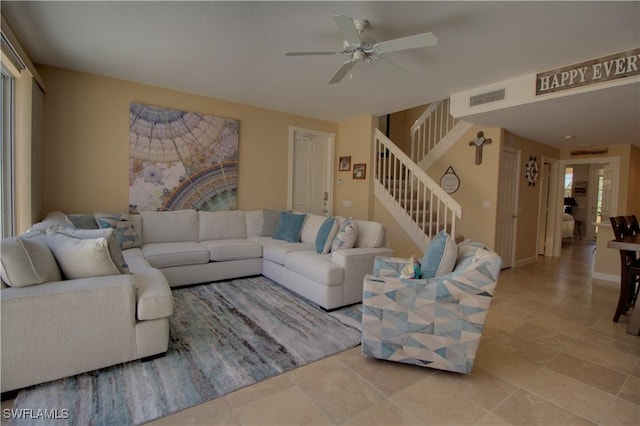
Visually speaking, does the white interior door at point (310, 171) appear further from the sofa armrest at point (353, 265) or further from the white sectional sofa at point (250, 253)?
the sofa armrest at point (353, 265)

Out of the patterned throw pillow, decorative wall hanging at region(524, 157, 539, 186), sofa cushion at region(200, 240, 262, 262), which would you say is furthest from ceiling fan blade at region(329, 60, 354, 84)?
decorative wall hanging at region(524, 157, 539, 186)

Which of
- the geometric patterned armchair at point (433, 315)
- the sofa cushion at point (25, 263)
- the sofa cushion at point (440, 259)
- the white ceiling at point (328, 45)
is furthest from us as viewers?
the white ceiling at point (328, 45)

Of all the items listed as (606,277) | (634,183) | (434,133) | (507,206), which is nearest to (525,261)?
(606,277)

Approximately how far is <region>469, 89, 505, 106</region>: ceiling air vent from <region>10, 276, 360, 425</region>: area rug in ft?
9.63

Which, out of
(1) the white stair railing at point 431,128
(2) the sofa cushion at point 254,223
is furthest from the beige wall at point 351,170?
(2) the sofa cushion at point 254,223

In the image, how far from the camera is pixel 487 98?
3830 mm

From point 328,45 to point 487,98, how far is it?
7.11ft

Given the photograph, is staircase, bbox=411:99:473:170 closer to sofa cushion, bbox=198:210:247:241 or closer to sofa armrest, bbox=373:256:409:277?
sofa cushion, bbox=198:210:247:241

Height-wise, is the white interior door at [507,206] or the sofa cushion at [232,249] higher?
the white interior door at [507,206]

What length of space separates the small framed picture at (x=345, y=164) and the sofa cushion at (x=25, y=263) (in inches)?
182

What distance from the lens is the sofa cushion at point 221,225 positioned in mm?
4383

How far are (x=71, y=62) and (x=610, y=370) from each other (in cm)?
570

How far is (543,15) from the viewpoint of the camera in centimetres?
230

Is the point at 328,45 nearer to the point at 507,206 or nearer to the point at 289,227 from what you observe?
the point at 289,227
